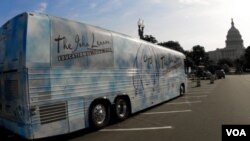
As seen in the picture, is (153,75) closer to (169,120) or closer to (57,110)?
(169,120)

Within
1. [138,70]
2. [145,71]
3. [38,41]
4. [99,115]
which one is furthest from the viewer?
[145,71]

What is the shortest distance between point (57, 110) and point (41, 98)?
593mm

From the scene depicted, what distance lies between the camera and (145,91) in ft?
41.1

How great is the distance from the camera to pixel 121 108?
1060 cm

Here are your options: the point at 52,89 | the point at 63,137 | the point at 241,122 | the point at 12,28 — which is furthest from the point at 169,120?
the point at 12,28

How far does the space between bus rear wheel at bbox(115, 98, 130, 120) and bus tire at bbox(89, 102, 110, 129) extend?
600 millimetres

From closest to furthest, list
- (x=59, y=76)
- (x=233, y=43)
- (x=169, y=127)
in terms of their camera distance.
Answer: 1. (x=59, y=76)
2. (x=169, y=127)
3. (x=233, y=43)

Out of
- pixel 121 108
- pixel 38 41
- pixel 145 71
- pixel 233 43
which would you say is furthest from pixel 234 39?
pixel 38 41

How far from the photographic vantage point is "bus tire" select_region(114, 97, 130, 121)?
10198 millimetres

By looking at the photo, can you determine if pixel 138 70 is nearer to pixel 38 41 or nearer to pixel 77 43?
pixel 77 43

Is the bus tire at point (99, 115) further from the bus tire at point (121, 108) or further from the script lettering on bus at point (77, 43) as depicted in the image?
the script lettering on bus at point (77, 43)

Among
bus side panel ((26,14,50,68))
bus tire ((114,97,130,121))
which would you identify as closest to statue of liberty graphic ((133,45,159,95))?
bus tire ((114,97,130,121))

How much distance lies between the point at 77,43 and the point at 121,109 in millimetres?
3240

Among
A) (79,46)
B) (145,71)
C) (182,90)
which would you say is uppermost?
(79,46)
